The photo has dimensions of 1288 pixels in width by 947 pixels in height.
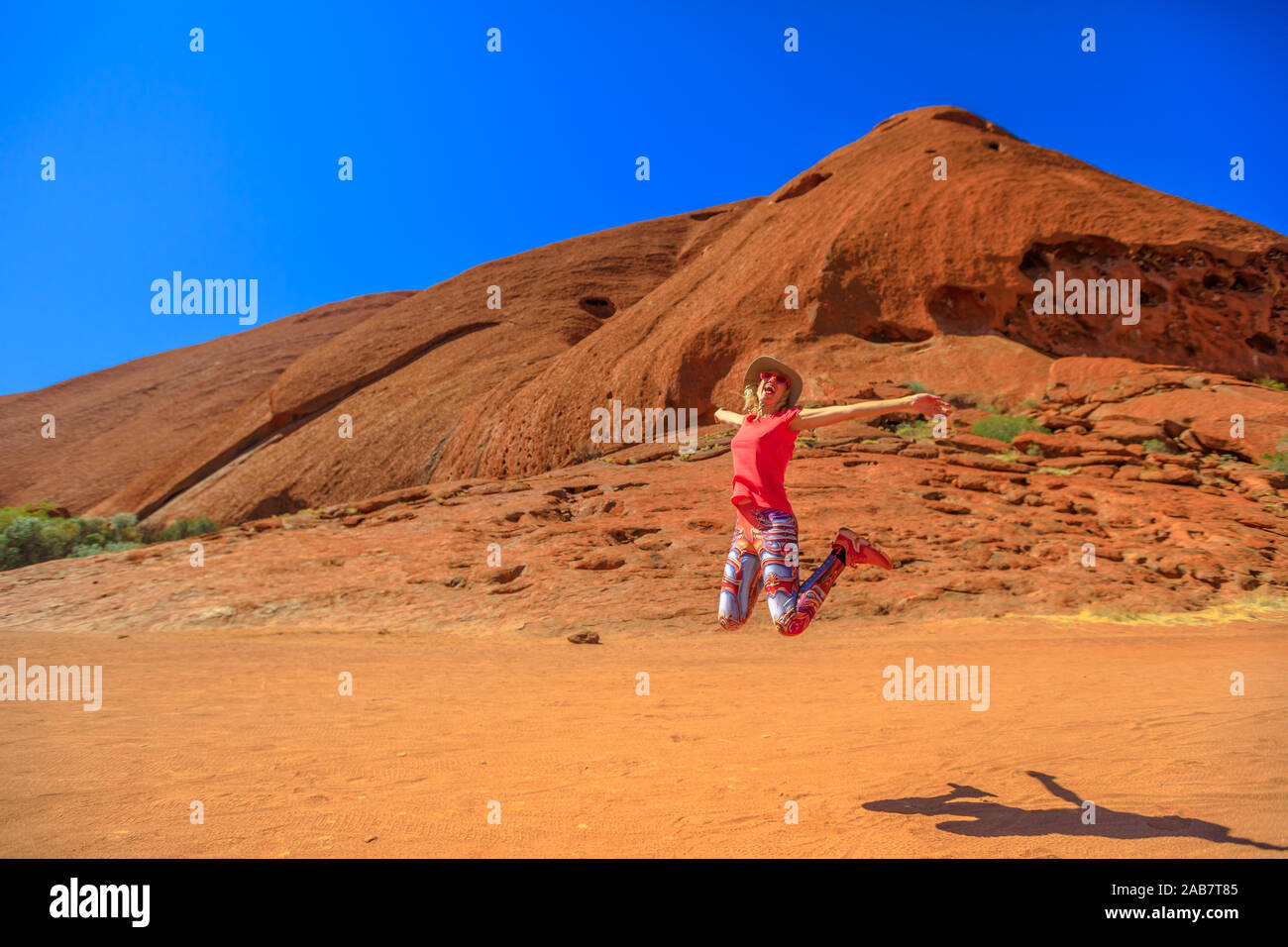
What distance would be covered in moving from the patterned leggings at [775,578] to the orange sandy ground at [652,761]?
1021mm

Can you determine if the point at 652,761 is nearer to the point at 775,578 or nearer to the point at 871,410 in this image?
the point at 775,578

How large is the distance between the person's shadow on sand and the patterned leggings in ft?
3.72

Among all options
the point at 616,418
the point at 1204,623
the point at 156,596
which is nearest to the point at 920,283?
the point at 616,418

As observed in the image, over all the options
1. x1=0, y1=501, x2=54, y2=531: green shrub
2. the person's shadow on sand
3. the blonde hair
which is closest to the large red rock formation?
x1=0, y1=501, x2=54, y2=531: green shrub

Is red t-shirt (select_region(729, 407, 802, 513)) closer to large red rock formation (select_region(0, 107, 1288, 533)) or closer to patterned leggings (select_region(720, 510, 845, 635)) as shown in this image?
patterned leggings (select_region(720, 510, 845, 635))

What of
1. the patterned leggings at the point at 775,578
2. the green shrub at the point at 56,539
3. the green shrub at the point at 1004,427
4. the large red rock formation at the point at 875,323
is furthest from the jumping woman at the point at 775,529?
the green shrub at the point at 56,539

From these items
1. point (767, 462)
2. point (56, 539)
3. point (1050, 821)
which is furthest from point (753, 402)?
point (56, 539)

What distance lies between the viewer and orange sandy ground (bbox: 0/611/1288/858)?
412cm

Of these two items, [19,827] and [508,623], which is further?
[508,623]

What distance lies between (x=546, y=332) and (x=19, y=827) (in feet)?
125

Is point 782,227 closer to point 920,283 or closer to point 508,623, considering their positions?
point 920,283
